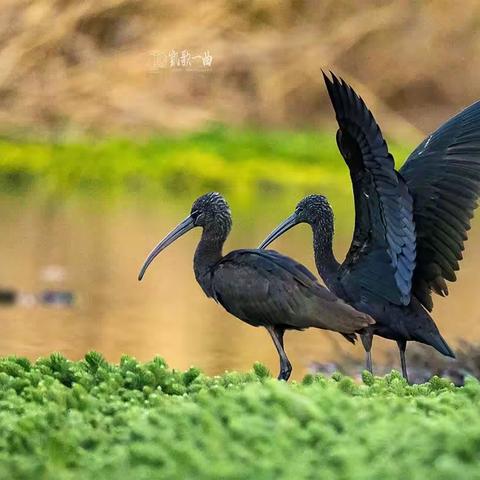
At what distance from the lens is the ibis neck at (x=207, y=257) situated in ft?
22.5

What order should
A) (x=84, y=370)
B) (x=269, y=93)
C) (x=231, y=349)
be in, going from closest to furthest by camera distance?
(x=84, y=370)
(x=231, y=349)
(x=269, y=93)

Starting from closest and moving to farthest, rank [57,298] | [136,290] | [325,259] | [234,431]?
[234,431]
[325,259]
[57,298]
[136,290]

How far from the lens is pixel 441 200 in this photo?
6859 millimetres

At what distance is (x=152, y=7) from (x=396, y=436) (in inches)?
596

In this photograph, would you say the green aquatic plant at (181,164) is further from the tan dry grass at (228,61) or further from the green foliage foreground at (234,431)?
the green foliage foreground at (234,431)

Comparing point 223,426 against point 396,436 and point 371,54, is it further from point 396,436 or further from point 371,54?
point 371,54

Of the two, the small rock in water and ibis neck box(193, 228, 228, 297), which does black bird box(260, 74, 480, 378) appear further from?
the small rock in water

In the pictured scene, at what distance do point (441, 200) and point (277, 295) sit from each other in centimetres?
85

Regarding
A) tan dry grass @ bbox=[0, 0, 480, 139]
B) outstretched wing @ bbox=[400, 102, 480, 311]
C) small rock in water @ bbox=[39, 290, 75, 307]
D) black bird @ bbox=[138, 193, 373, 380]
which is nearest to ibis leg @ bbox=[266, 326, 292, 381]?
black bird @ bbox=[138, 193, 373, 380]

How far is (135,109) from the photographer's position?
18.6 meters

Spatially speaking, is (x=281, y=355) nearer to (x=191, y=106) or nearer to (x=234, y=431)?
(x=234, y=431)

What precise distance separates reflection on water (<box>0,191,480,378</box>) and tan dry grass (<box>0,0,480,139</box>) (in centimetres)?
253

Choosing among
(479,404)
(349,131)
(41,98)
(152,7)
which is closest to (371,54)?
(152,7)

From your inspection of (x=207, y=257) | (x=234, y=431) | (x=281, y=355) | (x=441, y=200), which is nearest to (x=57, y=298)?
(x=207, y=257)
